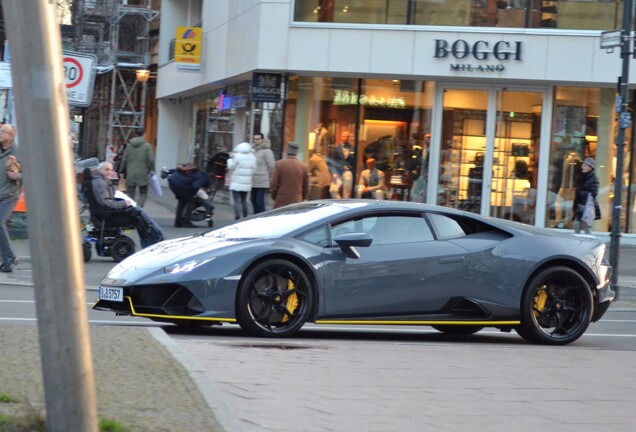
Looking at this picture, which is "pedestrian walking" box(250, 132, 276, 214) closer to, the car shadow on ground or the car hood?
the car shadow on ground

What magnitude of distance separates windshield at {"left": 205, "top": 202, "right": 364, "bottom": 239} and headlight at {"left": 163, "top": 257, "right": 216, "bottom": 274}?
1.88 feet

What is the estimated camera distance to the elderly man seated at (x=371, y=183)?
26.1 meters

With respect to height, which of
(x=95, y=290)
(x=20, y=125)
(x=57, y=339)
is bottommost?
(x=95, y=290)

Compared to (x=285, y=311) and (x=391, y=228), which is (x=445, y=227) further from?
(x=285, y=311)

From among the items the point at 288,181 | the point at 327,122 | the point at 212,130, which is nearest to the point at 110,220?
the point at 288,181

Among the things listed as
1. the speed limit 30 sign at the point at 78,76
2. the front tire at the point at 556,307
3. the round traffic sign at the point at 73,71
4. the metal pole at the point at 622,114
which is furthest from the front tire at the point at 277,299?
the round traffic sign at the point at 73,71

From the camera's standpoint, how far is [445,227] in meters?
10.8

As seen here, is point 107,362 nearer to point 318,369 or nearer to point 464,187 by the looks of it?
point 318,369

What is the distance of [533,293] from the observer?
421 inches

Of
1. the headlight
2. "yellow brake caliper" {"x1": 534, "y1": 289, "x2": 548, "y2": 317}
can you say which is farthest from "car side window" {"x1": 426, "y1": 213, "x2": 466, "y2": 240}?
the headlight

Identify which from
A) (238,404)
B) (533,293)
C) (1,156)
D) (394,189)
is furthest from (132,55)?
(238,404)

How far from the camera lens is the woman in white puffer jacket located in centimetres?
2300

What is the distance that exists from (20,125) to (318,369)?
11.7 feet

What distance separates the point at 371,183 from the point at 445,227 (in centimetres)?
1539
